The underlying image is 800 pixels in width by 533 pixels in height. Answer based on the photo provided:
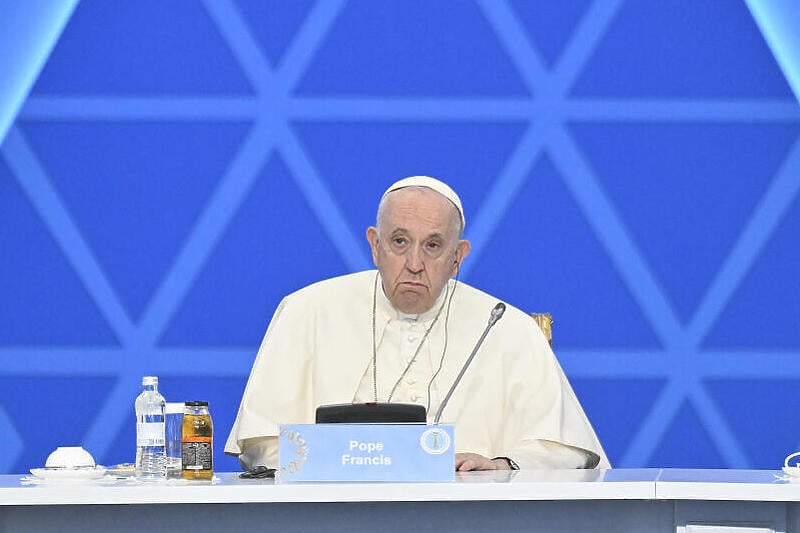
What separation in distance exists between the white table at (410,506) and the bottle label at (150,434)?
1.05 ft

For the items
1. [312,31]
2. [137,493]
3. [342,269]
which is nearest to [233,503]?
[137,493]

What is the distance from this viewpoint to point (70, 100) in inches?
206

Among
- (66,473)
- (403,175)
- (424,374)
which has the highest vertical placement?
(403,175)

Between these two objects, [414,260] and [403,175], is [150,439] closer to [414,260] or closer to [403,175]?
[414,260]

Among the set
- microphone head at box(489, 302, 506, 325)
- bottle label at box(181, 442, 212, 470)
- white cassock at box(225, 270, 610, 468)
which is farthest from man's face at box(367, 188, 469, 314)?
bottle label at box(181, 442, 212, 470)

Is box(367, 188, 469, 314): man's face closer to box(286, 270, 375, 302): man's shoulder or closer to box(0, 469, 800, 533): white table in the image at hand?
box(286, 270, 375, 302): man's shoulder

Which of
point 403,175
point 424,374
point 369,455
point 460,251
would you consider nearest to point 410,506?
point 369,455

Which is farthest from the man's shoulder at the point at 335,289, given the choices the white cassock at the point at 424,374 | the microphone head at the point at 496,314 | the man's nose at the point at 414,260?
the microphone head at the point at 496,314

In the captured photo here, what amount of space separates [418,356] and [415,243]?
12.7 inches

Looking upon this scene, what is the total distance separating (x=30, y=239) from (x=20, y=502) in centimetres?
291

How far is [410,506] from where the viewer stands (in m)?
2.52

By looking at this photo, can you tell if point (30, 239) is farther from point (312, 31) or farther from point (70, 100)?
point (312, 31)

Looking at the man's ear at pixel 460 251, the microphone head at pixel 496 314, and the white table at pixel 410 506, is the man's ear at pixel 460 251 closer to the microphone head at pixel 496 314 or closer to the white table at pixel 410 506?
the microphone head at pixel 496 314

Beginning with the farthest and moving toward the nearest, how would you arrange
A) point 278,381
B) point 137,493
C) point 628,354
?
1. point 628,354
2. point 278,381
3. point 137,493
